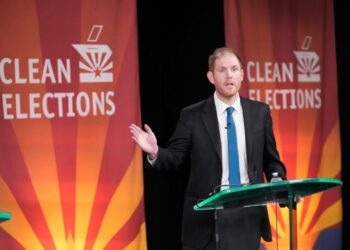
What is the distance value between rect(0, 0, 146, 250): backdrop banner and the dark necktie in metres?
1.13

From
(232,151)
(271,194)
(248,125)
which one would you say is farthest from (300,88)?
(271,194)

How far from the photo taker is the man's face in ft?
11.2

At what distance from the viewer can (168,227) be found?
16.3ft

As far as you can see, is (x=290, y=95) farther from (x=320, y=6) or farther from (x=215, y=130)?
(x=215, y=130)

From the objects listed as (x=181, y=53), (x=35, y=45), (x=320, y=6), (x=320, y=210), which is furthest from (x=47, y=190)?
(x=320, y=6)

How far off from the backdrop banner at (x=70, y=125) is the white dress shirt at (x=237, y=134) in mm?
1055

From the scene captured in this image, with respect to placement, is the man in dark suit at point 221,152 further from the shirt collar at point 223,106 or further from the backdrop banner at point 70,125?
the backdrop banner at point 70,125

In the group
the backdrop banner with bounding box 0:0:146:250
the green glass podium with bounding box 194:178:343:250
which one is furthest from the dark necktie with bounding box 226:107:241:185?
the backdrop banner with bounding box 0:0:146:250

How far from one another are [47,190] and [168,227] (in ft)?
3.89

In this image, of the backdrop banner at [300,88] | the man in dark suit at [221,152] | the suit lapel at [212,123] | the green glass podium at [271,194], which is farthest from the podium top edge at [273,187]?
the backdrop banner at [300,88]

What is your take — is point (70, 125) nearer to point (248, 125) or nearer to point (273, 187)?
point (248, 125)

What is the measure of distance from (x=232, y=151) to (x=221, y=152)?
0.19ft

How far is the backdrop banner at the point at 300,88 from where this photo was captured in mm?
5117

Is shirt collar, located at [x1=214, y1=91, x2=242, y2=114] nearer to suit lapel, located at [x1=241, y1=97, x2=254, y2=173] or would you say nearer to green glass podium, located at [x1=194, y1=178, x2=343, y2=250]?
suit lapel, located at [x1=241, y1=97, x2=254, y2=173]
